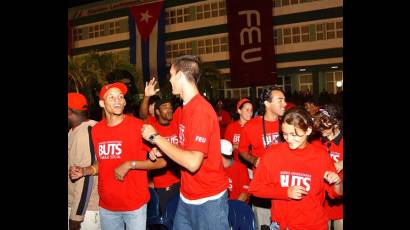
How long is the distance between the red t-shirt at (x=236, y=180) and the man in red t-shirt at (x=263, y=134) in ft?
0.72

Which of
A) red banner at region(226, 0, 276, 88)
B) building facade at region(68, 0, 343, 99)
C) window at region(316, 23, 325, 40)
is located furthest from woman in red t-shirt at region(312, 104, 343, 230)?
window at region(316, 23, 325, 40)

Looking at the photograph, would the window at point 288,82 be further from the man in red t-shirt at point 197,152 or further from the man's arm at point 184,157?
the man's arm at point 184,157

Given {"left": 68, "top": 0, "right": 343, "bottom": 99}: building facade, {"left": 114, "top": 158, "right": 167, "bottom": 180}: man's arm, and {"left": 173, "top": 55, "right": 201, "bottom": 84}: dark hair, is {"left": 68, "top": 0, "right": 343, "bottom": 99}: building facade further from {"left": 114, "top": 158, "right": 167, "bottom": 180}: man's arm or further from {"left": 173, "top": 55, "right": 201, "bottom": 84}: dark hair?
{"left": 173, "top": 55, "right": 201, "bottom": 84}: dark hair

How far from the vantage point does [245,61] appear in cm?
3073

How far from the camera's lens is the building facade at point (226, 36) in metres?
41.2

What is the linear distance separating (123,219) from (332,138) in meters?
2.46

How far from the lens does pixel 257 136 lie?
632 centimetres

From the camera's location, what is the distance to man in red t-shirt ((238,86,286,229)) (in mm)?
6129

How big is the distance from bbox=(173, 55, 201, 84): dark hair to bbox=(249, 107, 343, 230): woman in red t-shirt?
0.86 m

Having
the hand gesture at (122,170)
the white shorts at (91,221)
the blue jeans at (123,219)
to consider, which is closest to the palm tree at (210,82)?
the white shorts at (91,221)
